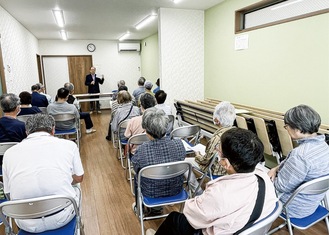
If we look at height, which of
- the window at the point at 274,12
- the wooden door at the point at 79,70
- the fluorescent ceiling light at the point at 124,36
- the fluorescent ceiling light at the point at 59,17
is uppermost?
the fluorescent ceiling light at the point at 124,36

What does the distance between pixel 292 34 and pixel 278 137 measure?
1.46m

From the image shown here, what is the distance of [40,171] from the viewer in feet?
4.78

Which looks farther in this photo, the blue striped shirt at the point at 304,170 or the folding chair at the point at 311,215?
the blue striped shirt at the point at 304,170

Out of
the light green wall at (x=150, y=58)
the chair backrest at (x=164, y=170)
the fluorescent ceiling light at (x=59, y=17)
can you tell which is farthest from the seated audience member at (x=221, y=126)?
the light green wall at (x=150, y=58)

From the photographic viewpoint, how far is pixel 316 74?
2.95 meters

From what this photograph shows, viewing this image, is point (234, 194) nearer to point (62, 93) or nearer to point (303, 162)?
point (303, 162)

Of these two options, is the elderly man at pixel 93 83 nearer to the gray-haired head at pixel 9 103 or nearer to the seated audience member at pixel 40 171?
the gray-haired head at pixel 9 103

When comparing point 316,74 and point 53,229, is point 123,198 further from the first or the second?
point 316,74

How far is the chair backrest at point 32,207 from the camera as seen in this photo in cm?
131

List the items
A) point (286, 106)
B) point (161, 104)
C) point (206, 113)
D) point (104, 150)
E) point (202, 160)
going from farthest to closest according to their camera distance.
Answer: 1. point (104, 150)
2. point (206, 113)
3. point (161, 104)
4. point (286, 106)
5. point (202, 160)

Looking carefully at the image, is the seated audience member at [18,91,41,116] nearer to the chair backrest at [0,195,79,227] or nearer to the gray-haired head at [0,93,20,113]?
the gray-haired head at [0,93,20,113]

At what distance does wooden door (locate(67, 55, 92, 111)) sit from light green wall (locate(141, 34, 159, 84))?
2.11m

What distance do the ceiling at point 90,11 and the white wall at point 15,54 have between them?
0.22 metres

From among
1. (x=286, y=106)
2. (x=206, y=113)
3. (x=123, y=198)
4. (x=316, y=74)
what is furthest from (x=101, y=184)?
(x=316, y=74)
